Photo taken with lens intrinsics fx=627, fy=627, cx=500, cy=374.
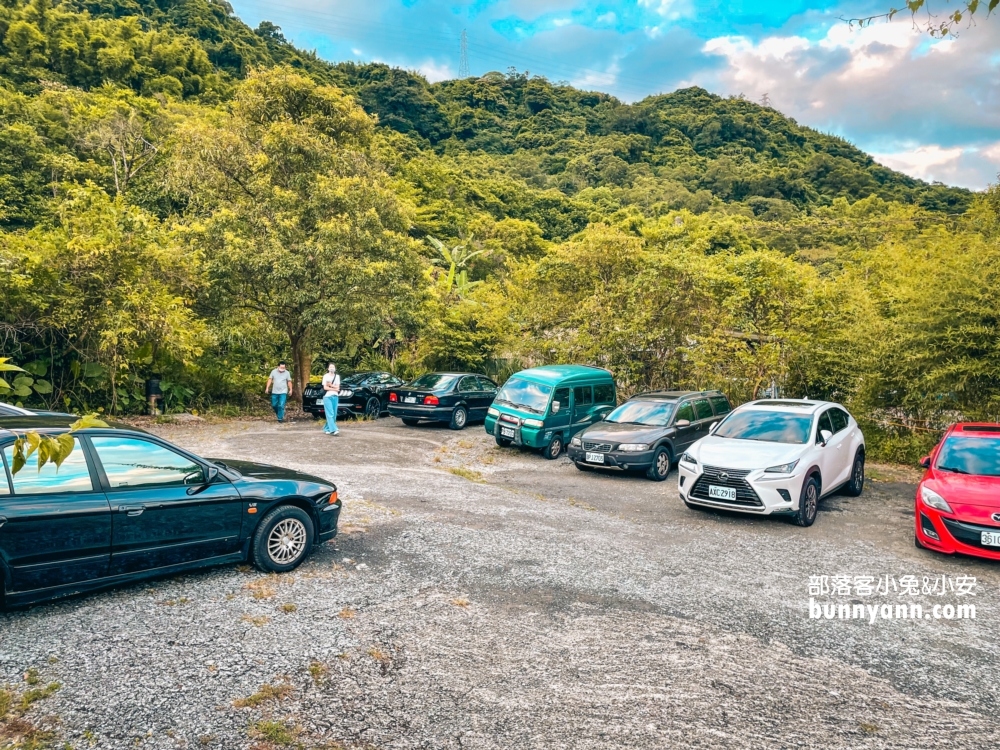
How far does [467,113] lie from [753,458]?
79131 mm

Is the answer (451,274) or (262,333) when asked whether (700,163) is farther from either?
(262,333)

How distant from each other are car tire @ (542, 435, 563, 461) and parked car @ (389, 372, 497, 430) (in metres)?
4.14

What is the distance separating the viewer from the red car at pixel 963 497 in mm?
6691

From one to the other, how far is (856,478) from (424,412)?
10.3 metres

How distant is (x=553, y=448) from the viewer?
1368cm

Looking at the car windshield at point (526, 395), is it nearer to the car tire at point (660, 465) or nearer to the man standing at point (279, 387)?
the car tire at point (660, 465)

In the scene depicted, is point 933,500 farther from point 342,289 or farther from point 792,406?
point 342,289

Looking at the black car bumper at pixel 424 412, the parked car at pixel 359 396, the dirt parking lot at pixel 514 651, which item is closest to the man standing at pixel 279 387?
the parked car at pixel 359 396

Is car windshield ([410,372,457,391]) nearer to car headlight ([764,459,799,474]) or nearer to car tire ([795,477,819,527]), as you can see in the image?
car headlight ([764,459,799,474])

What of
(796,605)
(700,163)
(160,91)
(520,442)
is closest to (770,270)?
(520,442)

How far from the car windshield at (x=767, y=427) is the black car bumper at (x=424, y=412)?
865 centimetres

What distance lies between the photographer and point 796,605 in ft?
18.7

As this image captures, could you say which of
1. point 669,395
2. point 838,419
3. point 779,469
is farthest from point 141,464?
point 669,395

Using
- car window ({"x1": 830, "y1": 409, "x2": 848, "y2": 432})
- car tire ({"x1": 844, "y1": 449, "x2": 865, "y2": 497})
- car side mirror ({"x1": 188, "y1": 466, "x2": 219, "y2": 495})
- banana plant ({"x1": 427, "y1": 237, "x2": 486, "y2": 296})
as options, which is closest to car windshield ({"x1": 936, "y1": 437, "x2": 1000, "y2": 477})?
car window ({"x1": 830, "y1": 409, "x2": 848, "y2": 432})
